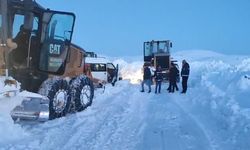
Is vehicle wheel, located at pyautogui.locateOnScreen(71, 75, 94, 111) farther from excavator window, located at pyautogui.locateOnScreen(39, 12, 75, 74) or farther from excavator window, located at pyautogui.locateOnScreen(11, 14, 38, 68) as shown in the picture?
excavator window, located at pyautogui.locateOnScreen(11, 14, 38, 68)

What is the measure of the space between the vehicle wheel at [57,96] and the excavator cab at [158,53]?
62.9ft

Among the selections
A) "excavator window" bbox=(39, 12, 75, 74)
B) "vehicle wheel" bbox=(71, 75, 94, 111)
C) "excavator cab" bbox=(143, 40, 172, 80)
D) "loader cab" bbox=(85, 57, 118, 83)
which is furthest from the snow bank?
"excavator window" bbox=(39, 12, 75, 74)

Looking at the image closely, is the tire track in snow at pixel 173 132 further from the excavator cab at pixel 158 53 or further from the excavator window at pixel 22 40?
the excavator cab at pixel 158 53

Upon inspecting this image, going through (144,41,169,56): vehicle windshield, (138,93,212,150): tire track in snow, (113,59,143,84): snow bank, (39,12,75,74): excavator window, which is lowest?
(138,93,212,150): tire track in snow

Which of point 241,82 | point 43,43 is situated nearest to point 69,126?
point 43,43

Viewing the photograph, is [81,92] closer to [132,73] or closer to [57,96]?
[57,96]

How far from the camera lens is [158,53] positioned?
33562 mm

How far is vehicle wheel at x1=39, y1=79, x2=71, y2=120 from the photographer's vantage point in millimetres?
11750

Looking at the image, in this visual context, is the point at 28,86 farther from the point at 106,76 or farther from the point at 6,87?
the point at 106,76

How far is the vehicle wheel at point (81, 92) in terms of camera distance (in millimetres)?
13945

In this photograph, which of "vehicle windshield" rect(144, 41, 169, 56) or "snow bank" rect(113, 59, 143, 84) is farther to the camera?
"snow bank" rect(113, 59, 143, 84)

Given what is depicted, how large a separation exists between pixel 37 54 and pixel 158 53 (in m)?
21.8

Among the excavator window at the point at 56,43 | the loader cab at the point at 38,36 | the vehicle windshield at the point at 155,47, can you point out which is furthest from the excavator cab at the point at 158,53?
the loader cab at the point at 38,36

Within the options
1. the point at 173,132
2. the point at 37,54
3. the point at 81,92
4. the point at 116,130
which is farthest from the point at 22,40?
the point at 173,132
